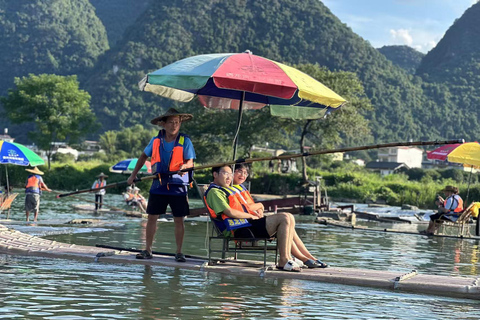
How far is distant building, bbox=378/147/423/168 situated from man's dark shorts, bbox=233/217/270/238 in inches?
5023

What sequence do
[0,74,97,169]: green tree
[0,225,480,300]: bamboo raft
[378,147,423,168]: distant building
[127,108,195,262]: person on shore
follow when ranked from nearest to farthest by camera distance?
1. [0,225,480,300]: bamboo raft
2. [127,108,195,262]: person on shore
3. [0,74,97,169]: green tree
4. [378,147,423,168]: distant building

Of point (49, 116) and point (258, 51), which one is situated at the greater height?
point (258, 51)

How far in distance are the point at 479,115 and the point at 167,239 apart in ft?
433

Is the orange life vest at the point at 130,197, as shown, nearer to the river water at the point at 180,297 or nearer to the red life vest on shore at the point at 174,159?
the river water at the point at 180,297

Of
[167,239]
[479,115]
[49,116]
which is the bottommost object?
[167,239]

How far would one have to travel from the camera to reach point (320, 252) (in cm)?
1541

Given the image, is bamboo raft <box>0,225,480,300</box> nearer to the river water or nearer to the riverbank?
the river water

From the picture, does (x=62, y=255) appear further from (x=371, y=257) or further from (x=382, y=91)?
(x=382, y=91)

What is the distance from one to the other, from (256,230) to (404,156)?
132 metres

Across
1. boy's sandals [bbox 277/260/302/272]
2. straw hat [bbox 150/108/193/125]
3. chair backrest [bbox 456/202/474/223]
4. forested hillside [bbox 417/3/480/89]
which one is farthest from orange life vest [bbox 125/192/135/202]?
forested hillside [bbox 417/3/480/89]

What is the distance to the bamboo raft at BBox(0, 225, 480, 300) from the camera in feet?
29.4

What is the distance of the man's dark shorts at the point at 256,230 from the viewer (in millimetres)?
9641

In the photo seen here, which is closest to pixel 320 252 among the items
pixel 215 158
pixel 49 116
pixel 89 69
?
pixel 215 158

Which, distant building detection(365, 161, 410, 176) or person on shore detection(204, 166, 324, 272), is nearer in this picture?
person on shore detection(204, 166, 324, 272)
